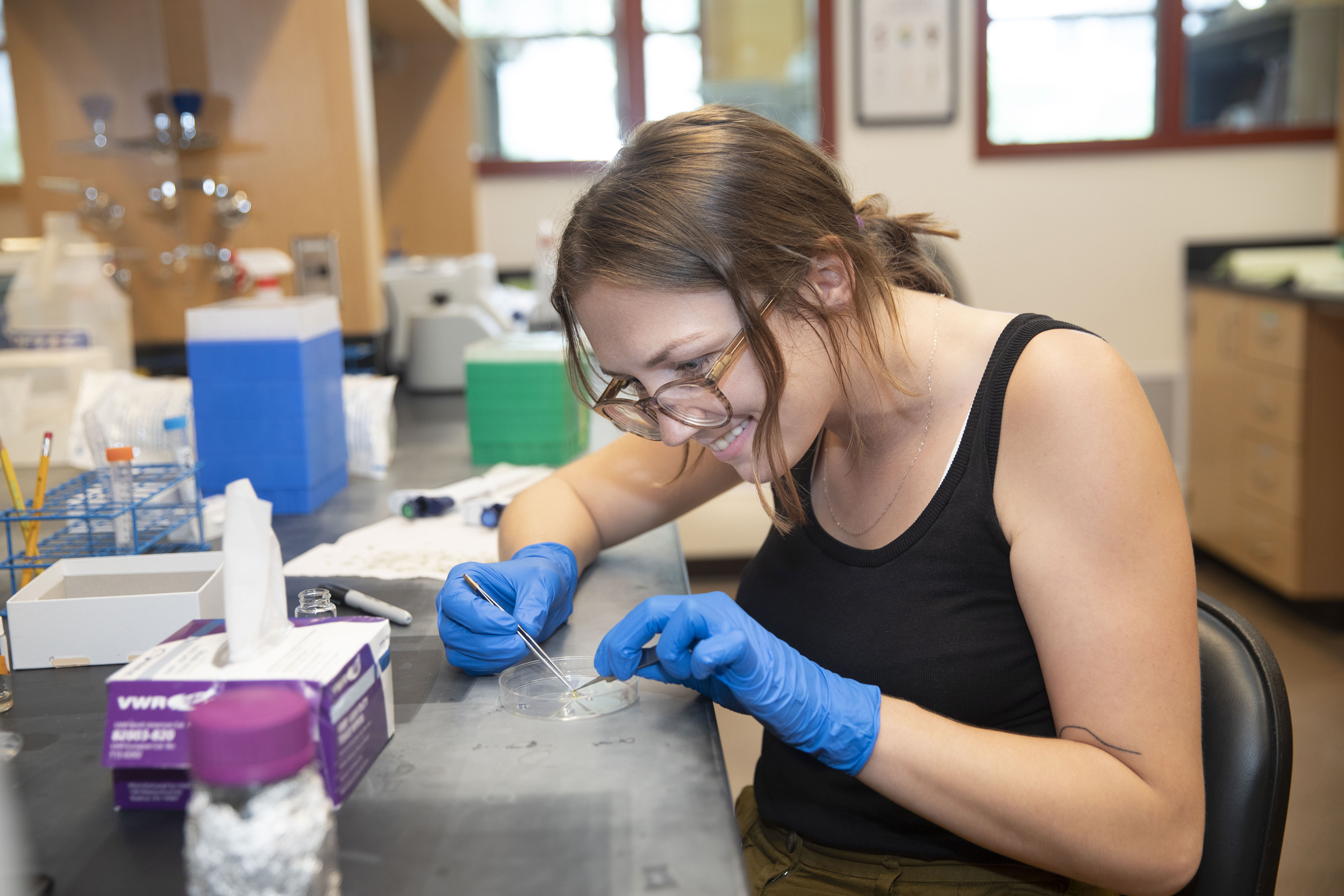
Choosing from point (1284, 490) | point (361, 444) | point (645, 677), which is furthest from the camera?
point (1284, 490)

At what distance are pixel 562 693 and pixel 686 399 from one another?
275 millimetres

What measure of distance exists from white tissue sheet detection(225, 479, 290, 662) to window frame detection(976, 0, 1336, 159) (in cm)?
361

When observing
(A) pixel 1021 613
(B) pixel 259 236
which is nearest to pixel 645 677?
(A) pixel 1021 613

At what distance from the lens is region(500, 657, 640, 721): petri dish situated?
0.84 m

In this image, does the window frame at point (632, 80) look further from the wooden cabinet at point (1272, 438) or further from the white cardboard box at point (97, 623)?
the white cardboard box at point (97, 623)

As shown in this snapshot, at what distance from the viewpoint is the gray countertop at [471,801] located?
613mm

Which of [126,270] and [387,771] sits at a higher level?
[126,270]

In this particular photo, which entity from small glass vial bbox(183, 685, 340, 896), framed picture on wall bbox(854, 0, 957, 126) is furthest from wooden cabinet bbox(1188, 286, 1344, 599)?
small glass vial bbox(183, 685, 340, 896)

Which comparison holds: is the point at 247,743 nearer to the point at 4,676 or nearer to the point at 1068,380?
the point at 4,676

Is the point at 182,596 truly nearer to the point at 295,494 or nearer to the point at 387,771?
the point at 387,771

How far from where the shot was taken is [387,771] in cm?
74

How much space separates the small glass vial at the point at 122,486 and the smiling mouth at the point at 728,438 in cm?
66

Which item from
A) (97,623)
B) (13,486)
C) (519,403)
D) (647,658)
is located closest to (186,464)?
(13,486)

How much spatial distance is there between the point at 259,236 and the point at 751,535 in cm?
196
